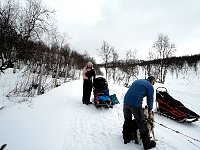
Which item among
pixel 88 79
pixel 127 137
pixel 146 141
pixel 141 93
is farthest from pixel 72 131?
pixel 88 79

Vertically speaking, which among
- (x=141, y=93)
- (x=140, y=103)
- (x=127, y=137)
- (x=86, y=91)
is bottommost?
(x=127, y=137)

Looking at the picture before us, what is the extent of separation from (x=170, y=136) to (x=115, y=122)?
1680 mm

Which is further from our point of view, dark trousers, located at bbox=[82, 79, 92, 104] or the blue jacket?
dark trousers, located at bbox=[82, 79, 92, 104]

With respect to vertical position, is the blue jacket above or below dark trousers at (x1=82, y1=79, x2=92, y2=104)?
above

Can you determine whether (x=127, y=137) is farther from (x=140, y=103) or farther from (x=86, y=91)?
(x=86, y=91)

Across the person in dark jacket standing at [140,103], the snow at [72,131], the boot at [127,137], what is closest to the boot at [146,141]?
the person in dark jacket standing at [140,103]

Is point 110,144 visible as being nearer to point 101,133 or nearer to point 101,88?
point 101,133

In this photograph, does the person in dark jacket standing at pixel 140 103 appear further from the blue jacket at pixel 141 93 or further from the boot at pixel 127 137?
the boot at pixel 127 137

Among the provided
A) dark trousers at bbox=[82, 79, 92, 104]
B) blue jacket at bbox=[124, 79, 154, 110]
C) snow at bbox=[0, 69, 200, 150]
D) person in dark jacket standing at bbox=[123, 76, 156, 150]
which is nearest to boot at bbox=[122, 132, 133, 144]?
snow at bbox=[0, 69, 200, 150]

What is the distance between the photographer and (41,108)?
6262 millimetres

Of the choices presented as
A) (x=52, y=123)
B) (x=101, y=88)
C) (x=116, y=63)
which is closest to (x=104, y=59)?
(x=116, y=63)

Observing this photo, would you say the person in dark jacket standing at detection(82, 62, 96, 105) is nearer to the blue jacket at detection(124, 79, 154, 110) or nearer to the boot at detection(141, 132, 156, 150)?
the blue jacket at detection(124, 79, 154, 110)

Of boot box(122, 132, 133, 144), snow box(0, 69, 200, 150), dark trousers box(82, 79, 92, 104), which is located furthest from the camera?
dark trousers box(82, 79, 92, 104)

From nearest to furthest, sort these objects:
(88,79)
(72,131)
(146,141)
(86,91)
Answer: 1. (146,141)
2. (72,131)
3. (86,91)
4. (88,79)
